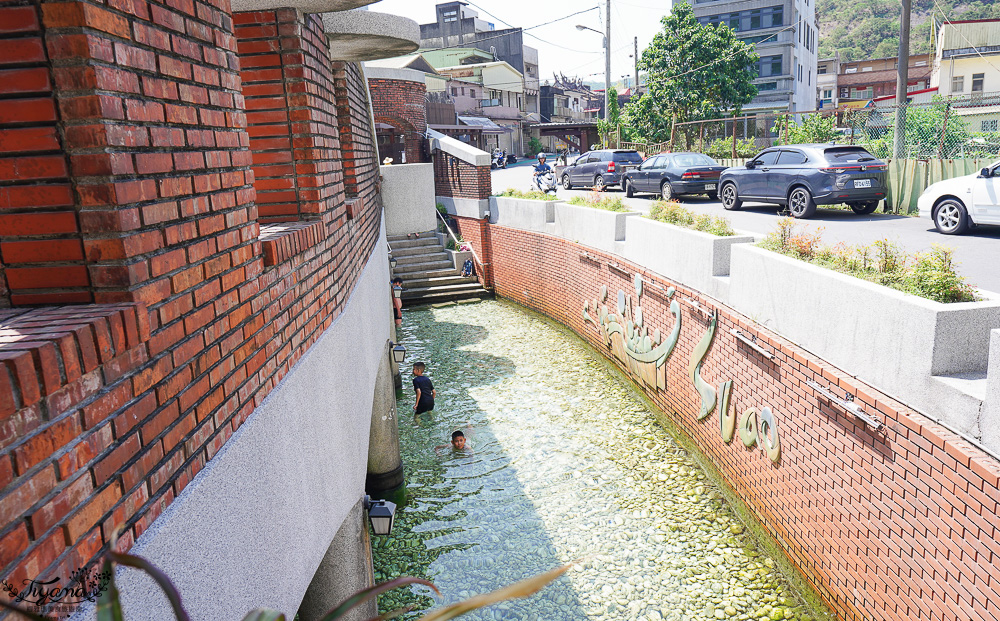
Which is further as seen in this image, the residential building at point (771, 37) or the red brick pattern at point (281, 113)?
the residential building at point (771, 37)

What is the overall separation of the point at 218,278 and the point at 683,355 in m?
8.33

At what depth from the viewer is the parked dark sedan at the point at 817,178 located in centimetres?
1383

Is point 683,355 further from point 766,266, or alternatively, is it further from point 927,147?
point 927,147

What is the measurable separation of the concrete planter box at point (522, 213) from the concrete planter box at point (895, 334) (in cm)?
980

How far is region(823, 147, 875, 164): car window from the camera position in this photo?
1398 centimetres

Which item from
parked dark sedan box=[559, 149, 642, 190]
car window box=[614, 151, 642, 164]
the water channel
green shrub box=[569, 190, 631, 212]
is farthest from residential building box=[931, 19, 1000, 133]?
the water channel

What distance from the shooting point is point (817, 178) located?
45.8 feet

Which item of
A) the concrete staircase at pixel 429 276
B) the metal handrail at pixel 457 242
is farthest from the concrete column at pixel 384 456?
the metal handrail at pixel 457 242

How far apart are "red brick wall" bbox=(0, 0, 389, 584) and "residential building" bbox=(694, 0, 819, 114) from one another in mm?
52300

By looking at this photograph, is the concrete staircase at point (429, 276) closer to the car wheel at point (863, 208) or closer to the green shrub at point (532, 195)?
the green shrub at point (532, 195)

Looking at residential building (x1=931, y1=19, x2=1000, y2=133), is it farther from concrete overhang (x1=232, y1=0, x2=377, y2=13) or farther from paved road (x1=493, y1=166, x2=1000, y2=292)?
concrete overhang (x1=232, y1=0, x2=377, y2=13)

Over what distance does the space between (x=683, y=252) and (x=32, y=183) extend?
342 inches

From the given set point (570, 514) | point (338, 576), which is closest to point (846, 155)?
point (570, 514)

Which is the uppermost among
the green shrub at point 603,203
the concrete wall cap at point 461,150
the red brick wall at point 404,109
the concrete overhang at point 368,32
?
the red brick wall at point 404,109
